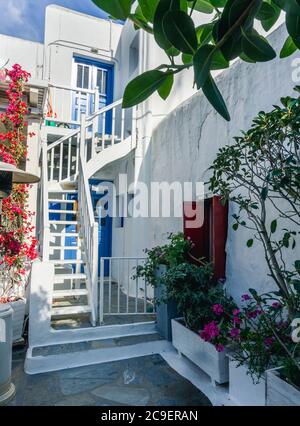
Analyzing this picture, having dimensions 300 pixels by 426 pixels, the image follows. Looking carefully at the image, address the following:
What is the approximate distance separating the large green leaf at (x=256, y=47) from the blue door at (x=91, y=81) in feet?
26.1

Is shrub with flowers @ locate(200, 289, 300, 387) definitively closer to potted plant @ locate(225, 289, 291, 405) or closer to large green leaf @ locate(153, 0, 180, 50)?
potted plant @ locate(225, 289, 291, 405)

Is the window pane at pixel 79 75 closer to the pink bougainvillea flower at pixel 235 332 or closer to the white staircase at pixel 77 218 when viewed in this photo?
the white staircase at pixel 77 218

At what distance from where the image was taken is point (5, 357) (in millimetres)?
3129

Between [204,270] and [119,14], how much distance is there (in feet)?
11.2

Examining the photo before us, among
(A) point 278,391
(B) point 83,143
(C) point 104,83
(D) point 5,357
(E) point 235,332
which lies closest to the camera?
(A) point 278,391

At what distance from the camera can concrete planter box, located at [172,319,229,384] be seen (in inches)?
127

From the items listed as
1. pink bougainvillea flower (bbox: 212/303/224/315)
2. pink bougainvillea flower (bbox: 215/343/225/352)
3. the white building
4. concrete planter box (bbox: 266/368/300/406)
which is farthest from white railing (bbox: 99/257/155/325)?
concrete planter box (bbox: 266/368/300/406)

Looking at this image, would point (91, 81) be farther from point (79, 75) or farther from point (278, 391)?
point (278, 391)

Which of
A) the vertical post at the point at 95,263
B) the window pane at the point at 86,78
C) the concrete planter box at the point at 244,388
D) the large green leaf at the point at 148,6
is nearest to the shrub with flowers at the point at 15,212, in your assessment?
the vertical post at the point at 95,263

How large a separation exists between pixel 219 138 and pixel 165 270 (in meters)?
2.17

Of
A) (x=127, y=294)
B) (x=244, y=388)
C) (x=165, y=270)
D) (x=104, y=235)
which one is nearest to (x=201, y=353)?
(x=244, y=388)

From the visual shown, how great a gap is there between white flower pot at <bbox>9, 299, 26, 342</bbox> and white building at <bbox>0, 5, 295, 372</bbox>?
437 mm

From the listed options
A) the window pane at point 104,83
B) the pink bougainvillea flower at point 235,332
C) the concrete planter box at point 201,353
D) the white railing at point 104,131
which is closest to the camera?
the pink bougainvillea flower at point 235,332

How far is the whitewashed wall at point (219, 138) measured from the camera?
141 inches
